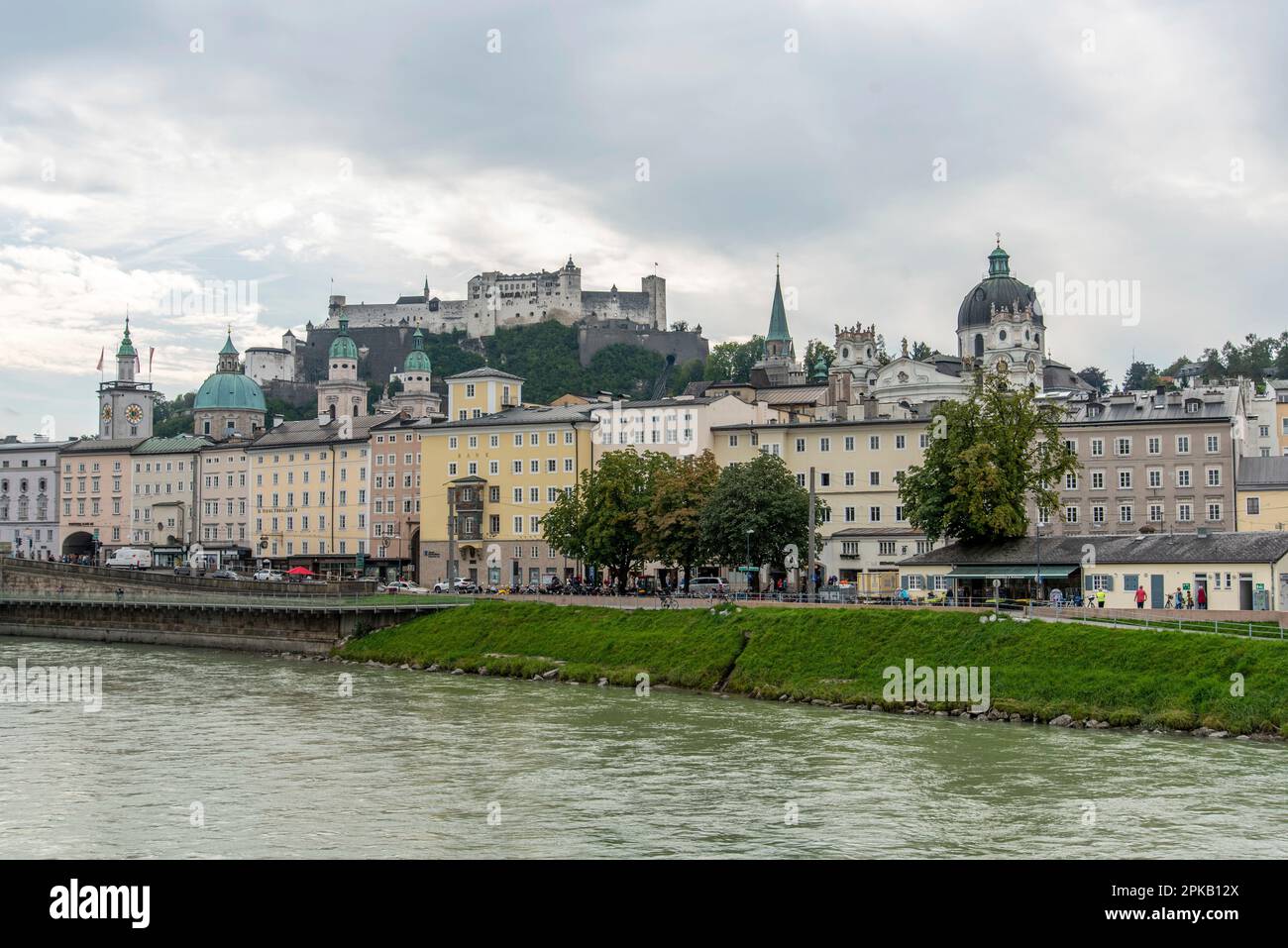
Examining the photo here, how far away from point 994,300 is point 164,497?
85.2 metres

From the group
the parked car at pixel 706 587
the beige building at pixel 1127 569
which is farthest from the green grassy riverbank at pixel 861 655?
the beige building at pixel 1127 569

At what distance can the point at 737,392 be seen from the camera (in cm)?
10275

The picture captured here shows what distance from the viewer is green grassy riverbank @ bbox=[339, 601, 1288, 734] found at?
3894 centimetres

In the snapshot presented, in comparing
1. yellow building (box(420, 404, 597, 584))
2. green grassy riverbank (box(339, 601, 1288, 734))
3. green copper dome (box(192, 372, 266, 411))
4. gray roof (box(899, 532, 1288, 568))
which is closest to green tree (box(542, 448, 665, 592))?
green grassy riverbank (box(339, 601, 1288, 734))

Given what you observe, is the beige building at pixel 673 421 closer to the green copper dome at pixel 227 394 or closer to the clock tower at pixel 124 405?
the green copper dome at pixel 227 394

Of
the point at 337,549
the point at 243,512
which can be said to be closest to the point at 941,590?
the point at 337,549

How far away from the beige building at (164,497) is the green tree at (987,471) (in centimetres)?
7540

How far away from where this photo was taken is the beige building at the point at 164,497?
4668 inches

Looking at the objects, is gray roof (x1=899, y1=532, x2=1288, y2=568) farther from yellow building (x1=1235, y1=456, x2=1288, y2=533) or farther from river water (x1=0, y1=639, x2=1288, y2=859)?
yellow building (x1=1235, y1=456, x2=1288, y2=533)

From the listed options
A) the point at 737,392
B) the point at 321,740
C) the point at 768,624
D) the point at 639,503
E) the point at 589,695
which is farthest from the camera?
the point at 737,392

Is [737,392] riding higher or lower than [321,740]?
higher
